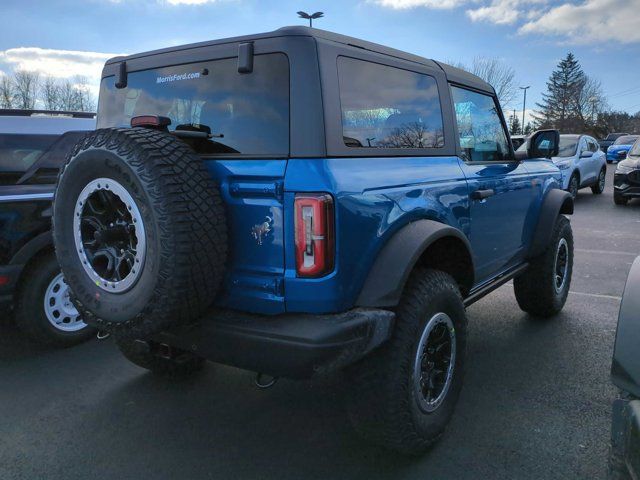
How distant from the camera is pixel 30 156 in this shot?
13.6 ft

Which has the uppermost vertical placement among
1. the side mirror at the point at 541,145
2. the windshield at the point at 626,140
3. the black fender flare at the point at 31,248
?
the windshield at the point at 626,140

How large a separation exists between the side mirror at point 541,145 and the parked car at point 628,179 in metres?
9.17

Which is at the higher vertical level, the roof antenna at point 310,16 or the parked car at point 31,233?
the roof antenna at point 310,16

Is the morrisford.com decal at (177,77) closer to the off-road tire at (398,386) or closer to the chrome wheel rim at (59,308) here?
the off-road tire at (398,386)

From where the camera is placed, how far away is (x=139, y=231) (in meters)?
2.13

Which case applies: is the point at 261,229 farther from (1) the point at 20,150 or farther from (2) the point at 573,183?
(2) the point at 573,183

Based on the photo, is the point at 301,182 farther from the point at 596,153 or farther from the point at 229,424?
the point at 596,153

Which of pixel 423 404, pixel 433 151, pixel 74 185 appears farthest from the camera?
pixel 433 151

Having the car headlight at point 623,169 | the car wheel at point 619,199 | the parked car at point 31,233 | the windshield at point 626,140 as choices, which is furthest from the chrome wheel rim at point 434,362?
the windshield at point 626,140

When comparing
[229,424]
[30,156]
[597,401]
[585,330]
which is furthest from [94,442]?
[585,330]

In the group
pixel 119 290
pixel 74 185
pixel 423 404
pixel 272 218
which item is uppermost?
pixel 74 185

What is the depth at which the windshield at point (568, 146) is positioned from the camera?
12.6 m

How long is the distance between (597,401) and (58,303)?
3.93 m

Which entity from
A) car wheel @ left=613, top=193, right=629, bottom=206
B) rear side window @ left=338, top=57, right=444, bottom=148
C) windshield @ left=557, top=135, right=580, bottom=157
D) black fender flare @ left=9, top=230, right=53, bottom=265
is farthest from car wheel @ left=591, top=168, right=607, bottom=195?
black fender flare @ left=9, top=230, right=53, bottom=265
